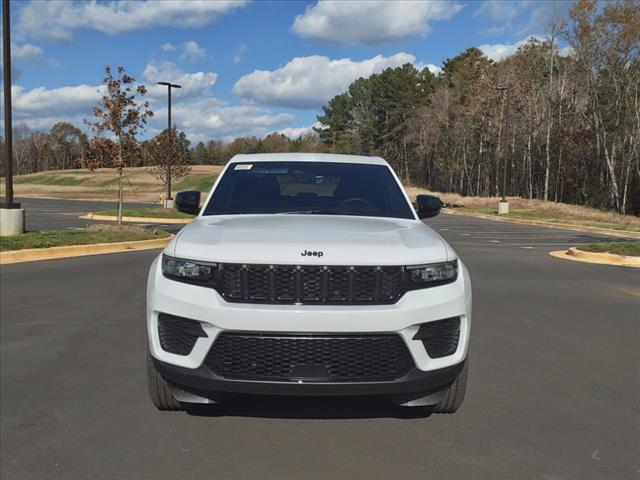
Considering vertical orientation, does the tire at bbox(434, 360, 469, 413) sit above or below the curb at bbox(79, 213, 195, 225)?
above

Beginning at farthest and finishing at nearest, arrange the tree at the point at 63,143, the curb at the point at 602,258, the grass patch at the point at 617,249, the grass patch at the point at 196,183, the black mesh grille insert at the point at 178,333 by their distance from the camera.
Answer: the tree at the point at 63,143 → the grass patch at the point at 196,183 → the grass patch at the point at 617,249 → the curb at the point at 602,258 → the black mesh grille insert at the point at 178,333

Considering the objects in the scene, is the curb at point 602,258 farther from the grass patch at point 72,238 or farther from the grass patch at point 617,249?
the grass patch at point 72,238

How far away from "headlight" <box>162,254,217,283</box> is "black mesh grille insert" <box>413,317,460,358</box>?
1.21 m

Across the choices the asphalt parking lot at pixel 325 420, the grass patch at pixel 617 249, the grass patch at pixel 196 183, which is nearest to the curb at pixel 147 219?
the grass patch at pixel 617 249

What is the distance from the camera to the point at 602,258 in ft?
43.0

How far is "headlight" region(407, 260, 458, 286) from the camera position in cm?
325

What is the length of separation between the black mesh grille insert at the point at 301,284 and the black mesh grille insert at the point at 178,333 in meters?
0.25

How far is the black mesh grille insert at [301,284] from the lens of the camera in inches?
124

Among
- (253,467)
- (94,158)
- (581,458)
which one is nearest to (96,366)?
(253,467)

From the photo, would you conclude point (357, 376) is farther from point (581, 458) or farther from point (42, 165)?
point (42, 165)

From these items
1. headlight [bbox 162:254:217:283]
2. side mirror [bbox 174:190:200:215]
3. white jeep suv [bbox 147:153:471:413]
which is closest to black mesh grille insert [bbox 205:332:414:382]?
white jeep suv [bbox 147:153:471:413]

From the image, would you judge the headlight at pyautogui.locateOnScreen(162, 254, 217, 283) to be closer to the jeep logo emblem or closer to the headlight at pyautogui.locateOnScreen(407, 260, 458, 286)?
the jeep logo emblem

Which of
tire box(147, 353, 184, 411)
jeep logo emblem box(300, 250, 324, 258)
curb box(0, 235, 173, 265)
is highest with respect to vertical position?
jeep logo emblem box(300, 250, 324, 258)

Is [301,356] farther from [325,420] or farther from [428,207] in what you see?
[428,207]
